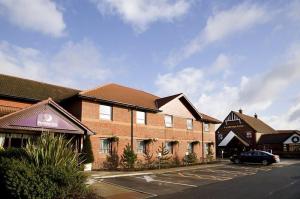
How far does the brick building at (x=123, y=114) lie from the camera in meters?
24.1

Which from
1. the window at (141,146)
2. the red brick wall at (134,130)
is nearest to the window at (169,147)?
the red brick wall at (134,130)

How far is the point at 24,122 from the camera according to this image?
61.5 feet

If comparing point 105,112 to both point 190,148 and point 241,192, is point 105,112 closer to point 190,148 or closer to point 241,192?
point 190,148

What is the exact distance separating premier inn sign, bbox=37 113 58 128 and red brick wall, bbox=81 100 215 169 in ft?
12.8

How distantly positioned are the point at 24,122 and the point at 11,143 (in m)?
2.65

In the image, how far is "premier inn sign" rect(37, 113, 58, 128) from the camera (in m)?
19.5

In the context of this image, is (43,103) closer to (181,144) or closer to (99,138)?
(99,138)

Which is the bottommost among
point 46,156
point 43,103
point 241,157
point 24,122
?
point 241,157

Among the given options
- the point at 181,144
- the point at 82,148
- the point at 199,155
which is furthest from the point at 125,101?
the point at 199,155

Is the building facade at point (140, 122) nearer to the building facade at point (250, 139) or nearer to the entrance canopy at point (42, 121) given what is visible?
the entrance canopy at point (42, 121)

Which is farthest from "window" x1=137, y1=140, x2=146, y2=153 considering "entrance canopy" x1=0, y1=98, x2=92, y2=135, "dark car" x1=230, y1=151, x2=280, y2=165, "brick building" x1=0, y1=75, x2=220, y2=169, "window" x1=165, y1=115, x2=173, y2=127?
"dark car" x1=230, y1=151, x2=280, y2=165

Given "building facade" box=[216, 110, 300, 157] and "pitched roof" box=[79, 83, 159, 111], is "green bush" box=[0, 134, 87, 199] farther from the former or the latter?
"building facade" box=[216, 110, 300, 157]

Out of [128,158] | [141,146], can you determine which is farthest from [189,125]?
[128,158]

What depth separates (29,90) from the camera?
968 inches
